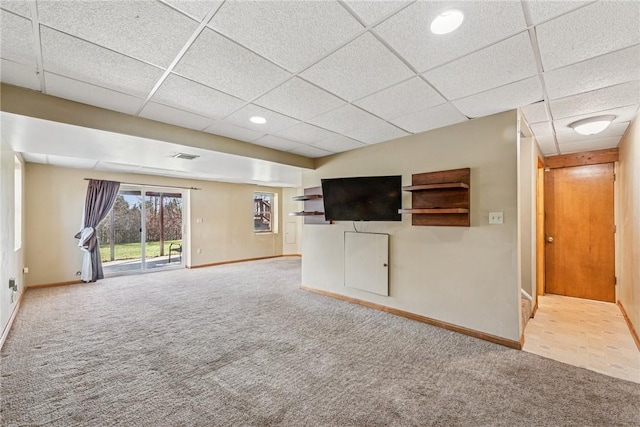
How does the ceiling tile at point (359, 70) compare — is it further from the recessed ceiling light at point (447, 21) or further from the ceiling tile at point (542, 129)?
the ceiling tile at point (542, 129)

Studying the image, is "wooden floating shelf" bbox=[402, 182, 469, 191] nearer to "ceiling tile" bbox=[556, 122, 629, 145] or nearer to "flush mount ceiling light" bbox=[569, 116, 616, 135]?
"flush mount ceiling light" bbox=[569, 116, 616, 135]

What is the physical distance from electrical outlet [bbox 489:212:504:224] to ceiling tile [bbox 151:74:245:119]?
2849 millimetres

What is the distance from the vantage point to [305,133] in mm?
3615

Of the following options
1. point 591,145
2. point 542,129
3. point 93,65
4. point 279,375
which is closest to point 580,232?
point 591,145

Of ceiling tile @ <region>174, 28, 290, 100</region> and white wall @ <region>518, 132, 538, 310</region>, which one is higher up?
ceiling tile @ <region>174, 28, 290, 100</region>

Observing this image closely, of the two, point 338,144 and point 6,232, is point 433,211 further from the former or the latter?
point 6,232

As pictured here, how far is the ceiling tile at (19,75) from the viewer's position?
200cm

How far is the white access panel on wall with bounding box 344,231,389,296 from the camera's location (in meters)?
3.97

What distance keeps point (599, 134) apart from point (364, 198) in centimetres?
307

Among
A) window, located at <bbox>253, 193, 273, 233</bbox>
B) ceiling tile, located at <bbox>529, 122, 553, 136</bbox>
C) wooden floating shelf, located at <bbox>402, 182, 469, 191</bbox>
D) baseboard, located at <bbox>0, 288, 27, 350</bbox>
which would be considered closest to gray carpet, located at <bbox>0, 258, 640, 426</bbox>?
baseboard, located at <bbox>0, 288, 27, 350</bbox>

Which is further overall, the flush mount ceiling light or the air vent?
the air vent

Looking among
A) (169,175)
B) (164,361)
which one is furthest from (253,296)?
(169,175)

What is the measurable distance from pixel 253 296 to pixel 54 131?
3.40 metres

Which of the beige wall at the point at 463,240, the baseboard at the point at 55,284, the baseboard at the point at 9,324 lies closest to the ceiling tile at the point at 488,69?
the beige wall at the point at 463,240
